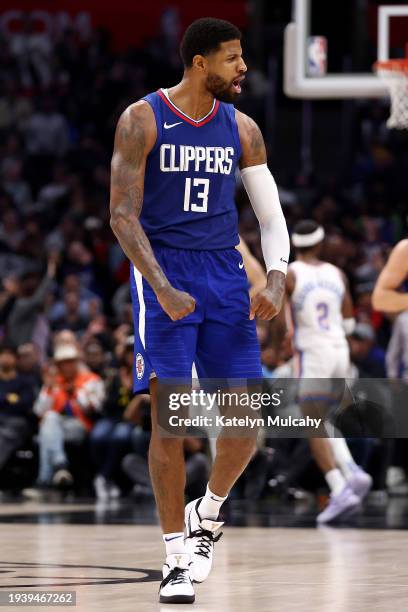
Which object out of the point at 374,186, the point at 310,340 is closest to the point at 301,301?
the point at 310,340

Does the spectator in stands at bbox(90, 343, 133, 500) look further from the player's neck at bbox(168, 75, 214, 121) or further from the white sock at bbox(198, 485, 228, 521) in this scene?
the player's neck at bbox(168, 75, 214, 121)

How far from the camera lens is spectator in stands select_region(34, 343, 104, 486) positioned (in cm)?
1390

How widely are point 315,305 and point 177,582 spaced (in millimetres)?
5560

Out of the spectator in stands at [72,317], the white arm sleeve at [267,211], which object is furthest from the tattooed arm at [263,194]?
the spectator in stands at [72,317]

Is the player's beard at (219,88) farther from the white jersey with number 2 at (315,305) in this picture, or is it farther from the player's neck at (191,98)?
the white jersey with number 2 at (315,305)

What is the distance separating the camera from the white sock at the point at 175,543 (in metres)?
6.06

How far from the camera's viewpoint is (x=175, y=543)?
19.9 feet

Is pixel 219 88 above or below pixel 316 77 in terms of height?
below

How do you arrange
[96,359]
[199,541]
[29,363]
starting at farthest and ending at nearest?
[29,363]
[96,359]
[199,541]

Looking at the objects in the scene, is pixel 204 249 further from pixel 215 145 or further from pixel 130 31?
pixel 130 31

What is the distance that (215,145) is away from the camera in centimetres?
632

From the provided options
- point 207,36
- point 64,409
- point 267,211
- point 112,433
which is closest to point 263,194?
point 267,211

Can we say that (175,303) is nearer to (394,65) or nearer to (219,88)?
(219,88)

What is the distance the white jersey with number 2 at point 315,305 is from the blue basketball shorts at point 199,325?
16.2 ft
